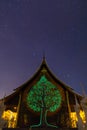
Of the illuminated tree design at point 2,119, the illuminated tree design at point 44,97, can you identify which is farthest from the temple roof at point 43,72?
the illuminated tree design at point 2,119

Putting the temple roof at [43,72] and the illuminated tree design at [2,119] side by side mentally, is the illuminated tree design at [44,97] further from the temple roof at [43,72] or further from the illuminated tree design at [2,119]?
the illuminated tree design at [2,119]

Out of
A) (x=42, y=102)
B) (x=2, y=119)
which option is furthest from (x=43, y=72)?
(x=2, y=119)

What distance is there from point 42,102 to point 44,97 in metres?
0.59

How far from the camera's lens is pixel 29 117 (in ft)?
58.0

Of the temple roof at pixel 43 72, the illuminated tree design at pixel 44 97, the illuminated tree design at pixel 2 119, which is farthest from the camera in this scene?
the temple roof at pixel 43 72

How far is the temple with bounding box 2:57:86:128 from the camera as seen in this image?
17281mm

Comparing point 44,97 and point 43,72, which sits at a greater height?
point 43,72

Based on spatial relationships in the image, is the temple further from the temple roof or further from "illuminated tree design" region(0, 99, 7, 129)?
"illuminated tree design" region(0, 99, 7, 129)

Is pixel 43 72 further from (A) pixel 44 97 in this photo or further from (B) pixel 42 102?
(B) pixel 42 102

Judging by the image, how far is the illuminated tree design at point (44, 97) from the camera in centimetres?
1761

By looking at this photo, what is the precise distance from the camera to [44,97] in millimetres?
17391

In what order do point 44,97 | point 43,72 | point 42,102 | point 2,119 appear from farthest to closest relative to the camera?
point 43,72
point 44,97
point 42,102
point 2,119

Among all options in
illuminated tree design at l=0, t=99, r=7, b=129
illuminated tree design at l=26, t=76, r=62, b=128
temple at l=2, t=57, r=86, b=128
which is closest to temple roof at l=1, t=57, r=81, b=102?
temple at l=2, t=57, r=86, b=128

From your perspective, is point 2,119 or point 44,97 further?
point 44,97
